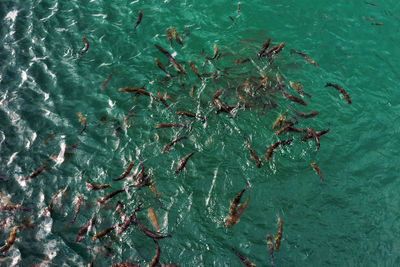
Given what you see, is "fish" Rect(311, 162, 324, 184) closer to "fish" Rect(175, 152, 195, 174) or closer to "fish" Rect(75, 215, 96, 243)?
"fish" Rect(175, 152, 195, 174)

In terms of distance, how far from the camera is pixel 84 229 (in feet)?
12.2

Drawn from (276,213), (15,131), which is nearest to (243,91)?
(276,213)

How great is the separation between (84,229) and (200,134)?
6.86 ft

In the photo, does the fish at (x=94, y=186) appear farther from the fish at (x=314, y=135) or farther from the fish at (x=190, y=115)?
the fish at (x=314, y=135)

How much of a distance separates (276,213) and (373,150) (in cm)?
213

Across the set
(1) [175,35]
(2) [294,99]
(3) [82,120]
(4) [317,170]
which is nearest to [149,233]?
(3) [82,120]

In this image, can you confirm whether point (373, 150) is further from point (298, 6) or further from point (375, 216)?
point (298, 6)

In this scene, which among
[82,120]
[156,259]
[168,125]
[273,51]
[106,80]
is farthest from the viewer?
[273,51]

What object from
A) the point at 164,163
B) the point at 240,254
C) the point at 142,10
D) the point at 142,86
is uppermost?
the point at 142,10

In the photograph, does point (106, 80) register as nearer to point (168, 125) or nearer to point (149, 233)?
point (168, 125)

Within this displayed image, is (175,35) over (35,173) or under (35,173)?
over

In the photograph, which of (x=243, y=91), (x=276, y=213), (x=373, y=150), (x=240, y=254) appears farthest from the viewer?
(x=243, y=91)

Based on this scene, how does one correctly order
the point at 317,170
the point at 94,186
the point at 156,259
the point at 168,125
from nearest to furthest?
the point at 156,259 < the point at 94,186 < the point at 317,170 < the point at 168,125

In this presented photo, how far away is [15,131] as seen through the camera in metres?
4.53
